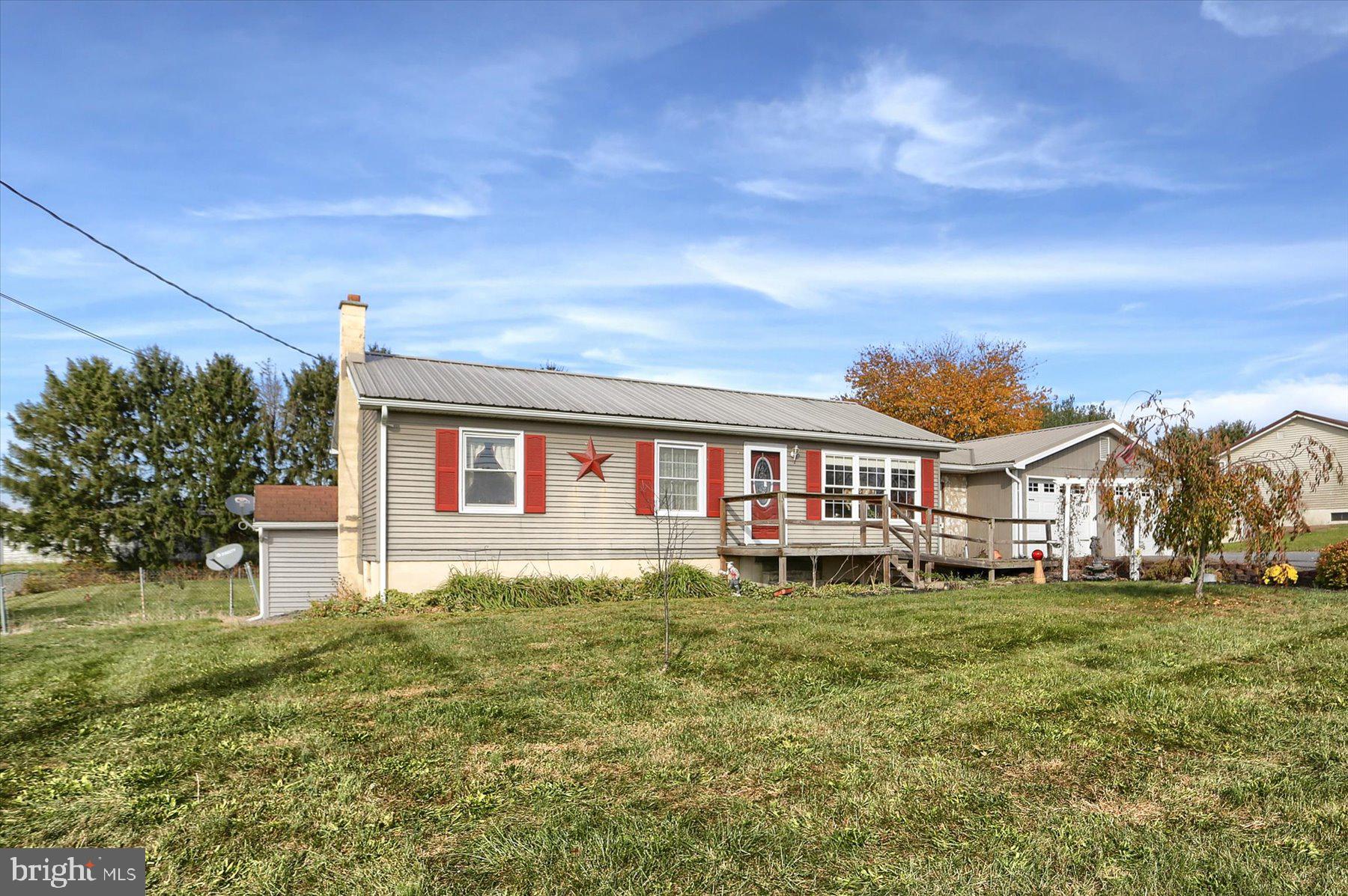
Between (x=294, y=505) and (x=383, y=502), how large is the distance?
6.49 m

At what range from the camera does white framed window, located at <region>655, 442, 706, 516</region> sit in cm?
1631

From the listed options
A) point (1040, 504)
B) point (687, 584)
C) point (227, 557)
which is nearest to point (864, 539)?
point (687, 584)

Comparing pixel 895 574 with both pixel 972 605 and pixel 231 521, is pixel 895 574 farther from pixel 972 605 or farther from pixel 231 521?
pixel 231 521

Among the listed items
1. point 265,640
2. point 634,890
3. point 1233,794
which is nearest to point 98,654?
point 265,640

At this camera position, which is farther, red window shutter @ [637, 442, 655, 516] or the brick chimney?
the brick chimney

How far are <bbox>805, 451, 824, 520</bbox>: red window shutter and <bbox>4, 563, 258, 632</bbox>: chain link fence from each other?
11412 millimetres

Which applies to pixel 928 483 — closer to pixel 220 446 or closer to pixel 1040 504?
pixel 1040 504

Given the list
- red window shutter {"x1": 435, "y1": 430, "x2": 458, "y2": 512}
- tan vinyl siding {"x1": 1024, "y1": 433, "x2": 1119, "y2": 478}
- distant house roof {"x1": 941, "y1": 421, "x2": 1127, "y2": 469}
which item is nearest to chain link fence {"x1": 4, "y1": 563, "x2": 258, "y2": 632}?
red window shutter {"x1": 435, "y1": 430, "x2": 458, "y2": 512}

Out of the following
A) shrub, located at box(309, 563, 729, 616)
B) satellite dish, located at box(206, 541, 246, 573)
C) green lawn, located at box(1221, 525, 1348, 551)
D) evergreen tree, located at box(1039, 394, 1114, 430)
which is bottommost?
green lawn, located at box(1221, 525, 1348, 551)

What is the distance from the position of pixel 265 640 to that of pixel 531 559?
5528 millimetres

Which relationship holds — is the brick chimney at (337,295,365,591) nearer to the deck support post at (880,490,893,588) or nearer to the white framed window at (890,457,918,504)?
the deck support post at (880,490,893,588)

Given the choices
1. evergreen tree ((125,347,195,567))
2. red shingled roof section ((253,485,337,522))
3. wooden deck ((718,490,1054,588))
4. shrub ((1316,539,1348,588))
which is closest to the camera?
shrub ((1316,539,1348,588))

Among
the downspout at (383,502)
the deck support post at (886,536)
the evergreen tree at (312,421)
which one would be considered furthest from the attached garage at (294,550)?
the evergreen tree at (312,421)

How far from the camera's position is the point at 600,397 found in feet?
55.7
